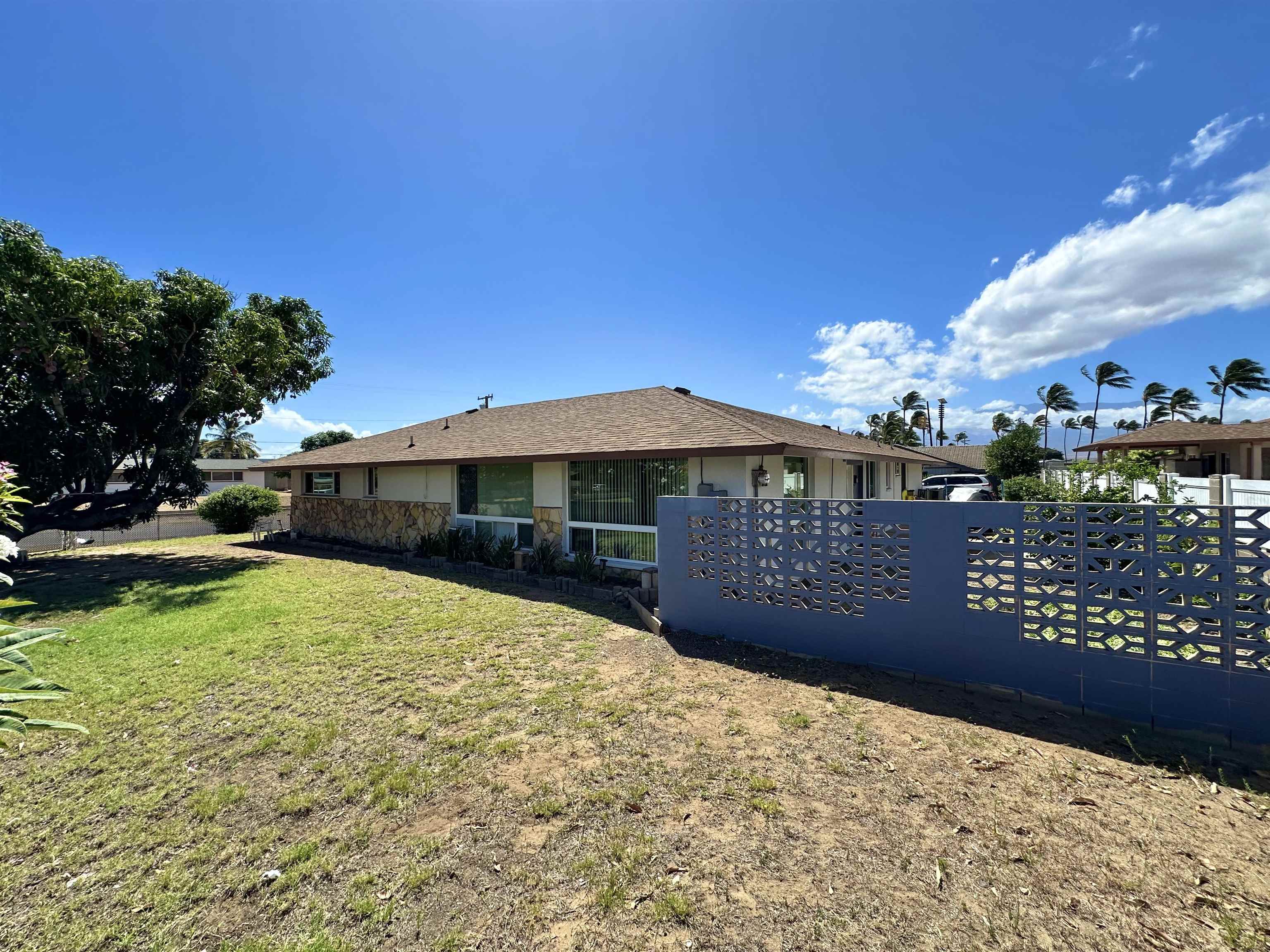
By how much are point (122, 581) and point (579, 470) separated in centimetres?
1034

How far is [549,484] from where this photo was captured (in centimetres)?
1073

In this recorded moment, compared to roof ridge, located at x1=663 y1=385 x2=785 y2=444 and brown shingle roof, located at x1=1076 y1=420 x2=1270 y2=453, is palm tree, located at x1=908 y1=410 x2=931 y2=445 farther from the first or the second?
roof ridge, located at x1=663 y1=385 x2=785 y2=444

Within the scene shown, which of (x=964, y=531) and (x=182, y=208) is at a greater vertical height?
(x=182, y=208)

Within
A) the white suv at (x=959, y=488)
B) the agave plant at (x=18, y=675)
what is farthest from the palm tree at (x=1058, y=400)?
the agave plant at (x=18, y=675)

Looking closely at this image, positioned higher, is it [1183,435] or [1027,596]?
[1183,435]

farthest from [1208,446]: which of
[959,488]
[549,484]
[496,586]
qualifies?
[496,586]

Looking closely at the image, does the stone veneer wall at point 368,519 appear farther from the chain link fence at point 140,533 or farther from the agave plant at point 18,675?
the agave plant at point 18,675

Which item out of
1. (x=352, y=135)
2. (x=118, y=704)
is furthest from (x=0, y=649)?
(x=352, y=135)

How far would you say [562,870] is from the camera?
269cm

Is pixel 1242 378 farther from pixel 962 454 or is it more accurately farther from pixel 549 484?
pixel 549 484

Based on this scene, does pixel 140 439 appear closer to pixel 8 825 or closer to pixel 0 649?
pixel 8 825

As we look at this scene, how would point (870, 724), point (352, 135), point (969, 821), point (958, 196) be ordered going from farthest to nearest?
point (958, 196), point (352, 135), point (870, 724), point (969, 821)

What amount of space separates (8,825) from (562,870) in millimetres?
3588

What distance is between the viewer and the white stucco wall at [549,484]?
1049 centimetres
